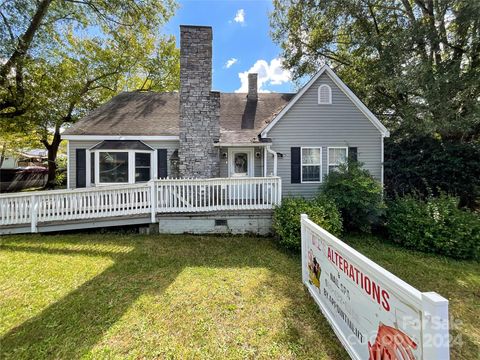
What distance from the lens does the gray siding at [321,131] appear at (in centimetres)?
915

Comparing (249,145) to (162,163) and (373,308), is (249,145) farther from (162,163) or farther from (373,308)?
(373,308)

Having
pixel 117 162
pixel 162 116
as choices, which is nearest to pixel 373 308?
pixel 117 162

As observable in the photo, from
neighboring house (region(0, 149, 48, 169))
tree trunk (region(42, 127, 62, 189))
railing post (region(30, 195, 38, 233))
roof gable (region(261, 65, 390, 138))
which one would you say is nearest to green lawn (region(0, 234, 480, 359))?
railing post (region(30, 195, 38, 233))

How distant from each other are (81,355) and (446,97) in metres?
11.6

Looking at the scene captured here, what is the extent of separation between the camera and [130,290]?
163 inches

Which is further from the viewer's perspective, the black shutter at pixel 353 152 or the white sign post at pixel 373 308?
the black shutter at pixel 353 152

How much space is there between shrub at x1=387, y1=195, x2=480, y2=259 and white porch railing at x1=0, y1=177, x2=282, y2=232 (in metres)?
4.10

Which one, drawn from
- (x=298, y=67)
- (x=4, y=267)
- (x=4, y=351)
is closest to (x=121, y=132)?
→ (x=4, y=267)

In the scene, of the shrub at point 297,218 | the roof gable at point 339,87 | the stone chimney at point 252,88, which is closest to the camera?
the shrub at point 297,218

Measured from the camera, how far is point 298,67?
15.0 m

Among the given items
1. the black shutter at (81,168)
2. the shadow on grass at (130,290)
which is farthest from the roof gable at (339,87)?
the black shutter at (81,168)

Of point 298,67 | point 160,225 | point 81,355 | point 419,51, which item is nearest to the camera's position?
point 81,355

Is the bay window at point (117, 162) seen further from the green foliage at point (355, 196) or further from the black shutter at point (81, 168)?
the green foliage at point (355, 196)

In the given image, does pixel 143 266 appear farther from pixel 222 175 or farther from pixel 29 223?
pixel 222 175
